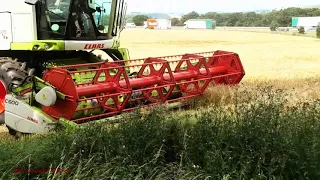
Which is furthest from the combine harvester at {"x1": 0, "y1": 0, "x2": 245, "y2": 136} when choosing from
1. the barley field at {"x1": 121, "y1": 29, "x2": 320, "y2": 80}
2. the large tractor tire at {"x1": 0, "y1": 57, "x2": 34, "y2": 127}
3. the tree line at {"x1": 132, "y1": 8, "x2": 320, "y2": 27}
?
the tree line at {"x1": 132, "y1": 8, "x2": 320, "y2": 27}

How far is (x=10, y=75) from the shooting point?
6.43 m

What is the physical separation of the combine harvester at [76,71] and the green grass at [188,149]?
150cm

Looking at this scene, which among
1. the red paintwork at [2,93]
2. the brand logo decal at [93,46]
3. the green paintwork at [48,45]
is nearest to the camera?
the red paintwork at [2,93]

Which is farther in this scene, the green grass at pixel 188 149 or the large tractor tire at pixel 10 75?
the large tractor tire at pixel 10 75

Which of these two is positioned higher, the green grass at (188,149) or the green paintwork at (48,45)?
the green paintwork at (48,45)

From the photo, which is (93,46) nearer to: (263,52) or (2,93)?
(2,93)

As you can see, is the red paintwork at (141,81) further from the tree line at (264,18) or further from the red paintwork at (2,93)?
the tree line at (264,18)

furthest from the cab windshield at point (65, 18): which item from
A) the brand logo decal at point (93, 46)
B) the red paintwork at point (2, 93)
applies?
the red paintwork at point (2, 93)

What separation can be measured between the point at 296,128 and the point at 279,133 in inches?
7.2

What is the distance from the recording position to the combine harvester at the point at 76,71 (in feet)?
17.9

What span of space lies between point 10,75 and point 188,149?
12.5 ft

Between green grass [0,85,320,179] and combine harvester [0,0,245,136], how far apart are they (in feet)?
4.91

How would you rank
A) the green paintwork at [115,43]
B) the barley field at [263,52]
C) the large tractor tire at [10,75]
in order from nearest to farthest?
the large tractor tire at [10,75] → the green paintwork at [115,43] → the barley field at [263,52]

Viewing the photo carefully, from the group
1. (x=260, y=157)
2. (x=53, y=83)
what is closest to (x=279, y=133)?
(x=260, y=157)
